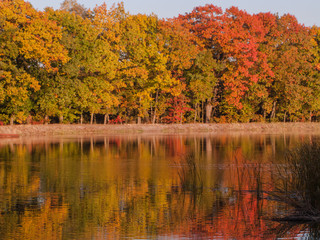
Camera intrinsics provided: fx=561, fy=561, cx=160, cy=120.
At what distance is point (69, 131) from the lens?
54.3 metres

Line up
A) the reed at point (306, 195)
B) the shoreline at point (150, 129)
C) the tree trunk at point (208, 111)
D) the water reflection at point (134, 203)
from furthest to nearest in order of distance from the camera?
1. the tree trunk at point (208, 111)
2. the shoreline at point (150, 129)
3. the reed at point (306, 195)
4. the water reflection at point (134, 203)

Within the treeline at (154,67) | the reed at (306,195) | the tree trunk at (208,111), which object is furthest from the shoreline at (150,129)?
the reed at (306,195)

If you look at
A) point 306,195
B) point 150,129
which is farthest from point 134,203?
point 150,129

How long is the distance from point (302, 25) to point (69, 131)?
33566 mm

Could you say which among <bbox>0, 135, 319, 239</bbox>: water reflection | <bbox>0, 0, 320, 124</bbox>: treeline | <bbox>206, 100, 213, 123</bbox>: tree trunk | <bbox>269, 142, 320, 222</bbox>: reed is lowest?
<bbox>0, 135, 319, 239</bbox>: water reflection

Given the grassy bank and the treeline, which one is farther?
the grassy bank

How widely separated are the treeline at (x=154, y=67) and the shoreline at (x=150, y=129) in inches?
69.4

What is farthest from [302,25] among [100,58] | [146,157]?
[146,157]

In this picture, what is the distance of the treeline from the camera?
50.2 m

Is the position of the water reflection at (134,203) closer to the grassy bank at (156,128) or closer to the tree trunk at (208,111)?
the grassy bank at (156,128)

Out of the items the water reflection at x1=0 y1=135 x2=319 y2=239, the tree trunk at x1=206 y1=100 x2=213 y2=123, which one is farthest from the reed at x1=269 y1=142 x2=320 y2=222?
the tree trunk at x1=206 y1=100 x2=213 y2=123

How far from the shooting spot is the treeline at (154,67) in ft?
165

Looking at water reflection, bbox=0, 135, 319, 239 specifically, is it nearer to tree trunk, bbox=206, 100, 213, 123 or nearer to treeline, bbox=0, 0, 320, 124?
treeline, bbox=0, 0, 320, 124

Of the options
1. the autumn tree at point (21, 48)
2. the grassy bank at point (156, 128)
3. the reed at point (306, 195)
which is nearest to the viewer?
the reed at point (306, 195)
